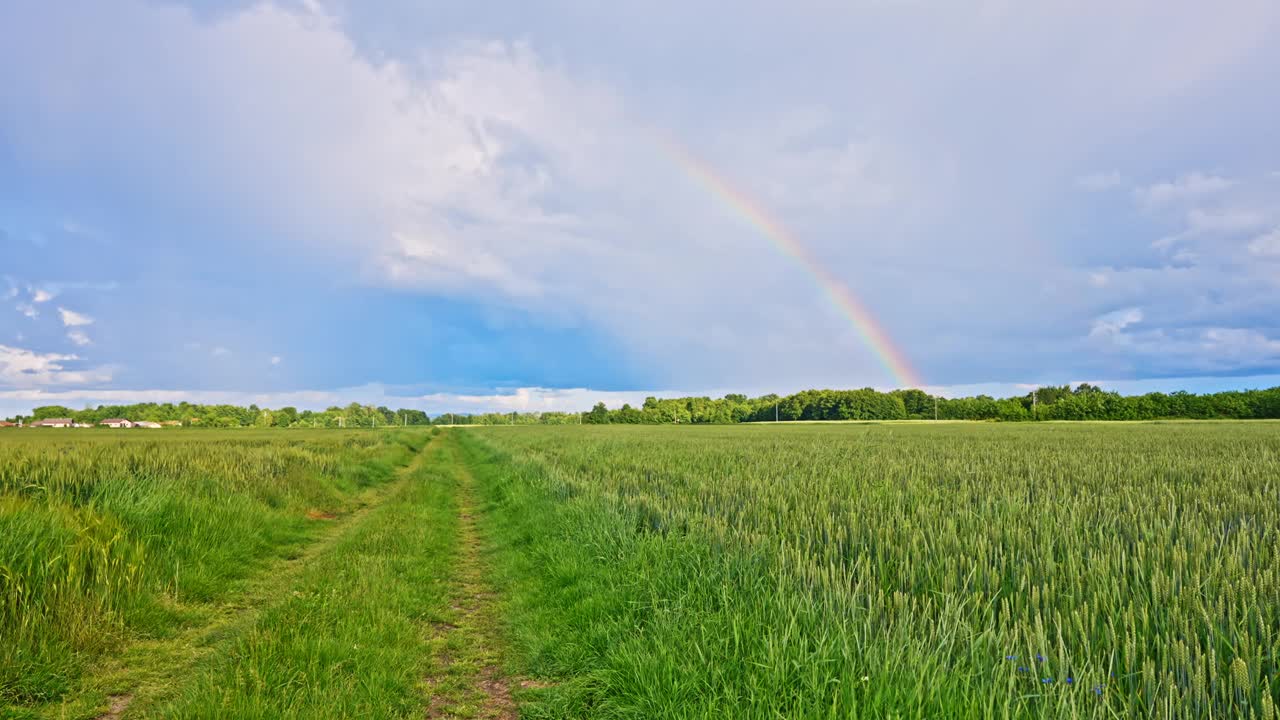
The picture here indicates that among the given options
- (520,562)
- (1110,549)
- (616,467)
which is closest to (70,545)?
(520,562)

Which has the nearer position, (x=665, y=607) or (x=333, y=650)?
(x=333, y=650)

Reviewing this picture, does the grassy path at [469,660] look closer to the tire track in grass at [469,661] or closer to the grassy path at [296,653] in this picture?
the tire track in grass at [469,661]

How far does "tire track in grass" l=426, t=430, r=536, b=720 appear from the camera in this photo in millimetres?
4805

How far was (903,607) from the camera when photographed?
4109mm

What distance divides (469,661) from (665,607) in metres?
2.09

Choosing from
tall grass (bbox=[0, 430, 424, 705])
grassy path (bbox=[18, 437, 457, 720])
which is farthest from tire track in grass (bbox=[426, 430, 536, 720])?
tall grass (bbox=[0, 430, 424, 705])

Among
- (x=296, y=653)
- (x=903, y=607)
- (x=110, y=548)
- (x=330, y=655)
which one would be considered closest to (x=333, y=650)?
(x=330, y=655)

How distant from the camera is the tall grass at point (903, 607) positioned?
124 inches

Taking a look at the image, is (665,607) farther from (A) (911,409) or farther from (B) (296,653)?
(A) (911,409)

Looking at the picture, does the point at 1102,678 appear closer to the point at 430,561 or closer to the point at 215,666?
the point at 215,666

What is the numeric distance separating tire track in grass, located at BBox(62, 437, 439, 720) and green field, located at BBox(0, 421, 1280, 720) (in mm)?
29

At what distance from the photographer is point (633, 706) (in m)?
4.16

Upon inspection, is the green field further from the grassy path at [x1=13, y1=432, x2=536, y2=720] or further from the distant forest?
the distant forest

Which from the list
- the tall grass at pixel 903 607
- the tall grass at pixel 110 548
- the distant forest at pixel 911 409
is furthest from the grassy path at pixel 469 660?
the distant forest at pixel 911 409
